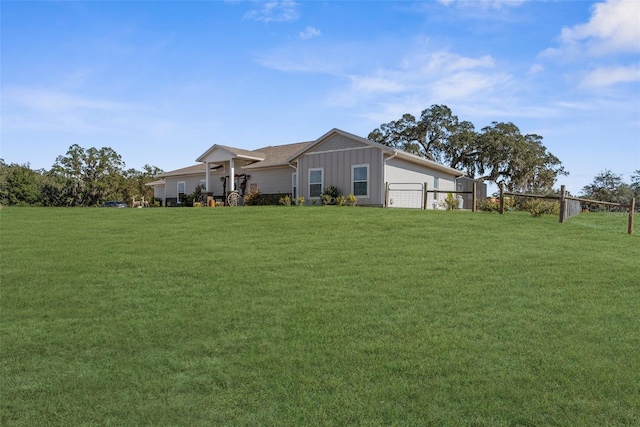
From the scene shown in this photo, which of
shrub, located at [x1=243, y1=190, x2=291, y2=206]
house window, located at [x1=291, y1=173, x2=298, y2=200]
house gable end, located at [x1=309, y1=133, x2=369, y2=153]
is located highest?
house gable end, located at [x1=309, y1=133, x2=369, y2=153]

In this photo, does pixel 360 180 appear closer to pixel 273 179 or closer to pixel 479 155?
pixel 273 179

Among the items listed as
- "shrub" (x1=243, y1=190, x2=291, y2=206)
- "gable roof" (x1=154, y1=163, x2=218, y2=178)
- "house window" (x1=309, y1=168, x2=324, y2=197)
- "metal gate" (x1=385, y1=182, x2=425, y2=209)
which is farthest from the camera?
"gable roof" (x1=154, y1=163, x2=218, y2=178)

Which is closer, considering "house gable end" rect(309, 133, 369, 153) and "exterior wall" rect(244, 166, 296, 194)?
"house gable end" rect(309, 133, 369, 153)

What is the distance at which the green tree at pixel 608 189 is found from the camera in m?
34.8

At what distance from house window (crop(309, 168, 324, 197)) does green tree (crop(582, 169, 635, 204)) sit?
2628cm

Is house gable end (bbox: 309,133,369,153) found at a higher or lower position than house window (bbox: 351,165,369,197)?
higher

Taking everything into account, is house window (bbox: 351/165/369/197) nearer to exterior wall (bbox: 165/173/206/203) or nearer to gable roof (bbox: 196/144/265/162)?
gable roof (bbox: 196/144/265/162)

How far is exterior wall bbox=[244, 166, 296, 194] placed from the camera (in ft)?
80.9

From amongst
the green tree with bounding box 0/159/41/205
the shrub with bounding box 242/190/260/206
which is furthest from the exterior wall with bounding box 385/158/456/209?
the green tree with bounding box 0/159/41/205

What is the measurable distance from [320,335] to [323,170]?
17.2 meters

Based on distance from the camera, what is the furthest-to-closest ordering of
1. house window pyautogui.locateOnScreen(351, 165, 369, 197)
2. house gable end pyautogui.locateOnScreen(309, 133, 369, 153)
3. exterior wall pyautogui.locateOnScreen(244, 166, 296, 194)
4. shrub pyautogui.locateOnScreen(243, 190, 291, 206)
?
exterior wall pyautogui.locateOnScreen(244, 166, 296, 194) → shrub pyautogui.locateOnScreen(243, 190, 291, 206) → house gable end pyautogui.locateOnScreen(309, 133, 369, 153) → house window pyautogui.locateOnScreen(351, 165, 369, 197)

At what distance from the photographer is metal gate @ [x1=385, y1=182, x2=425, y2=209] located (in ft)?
66.9

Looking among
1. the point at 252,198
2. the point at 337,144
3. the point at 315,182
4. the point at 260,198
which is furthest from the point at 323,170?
the point at 252,198

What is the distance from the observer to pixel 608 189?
36406 mm
